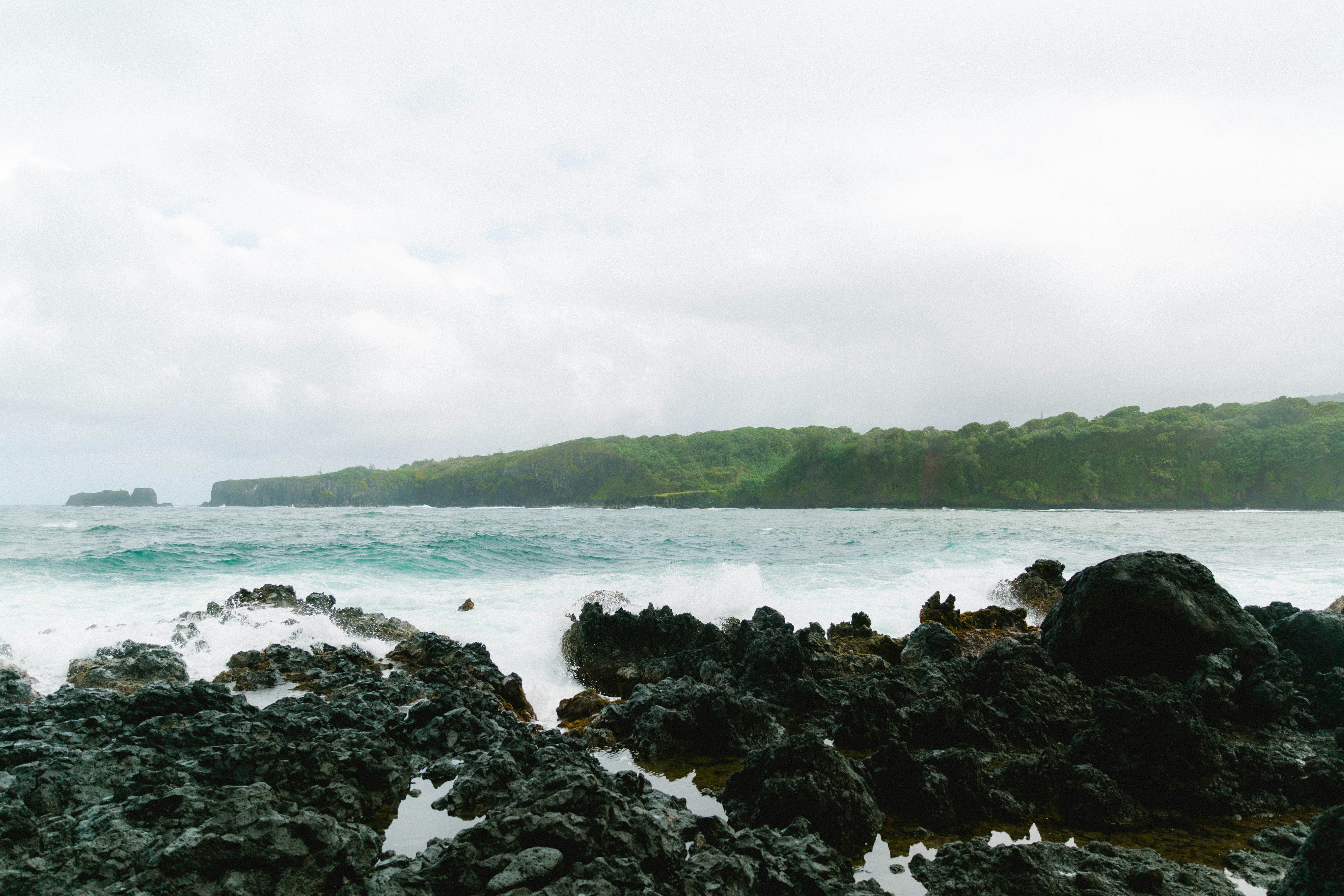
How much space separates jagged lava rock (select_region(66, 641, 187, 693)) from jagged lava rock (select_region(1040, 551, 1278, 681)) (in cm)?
1259

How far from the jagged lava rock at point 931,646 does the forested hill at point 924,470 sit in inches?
3129

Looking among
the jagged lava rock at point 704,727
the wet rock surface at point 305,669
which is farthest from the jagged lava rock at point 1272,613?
the wet rock surface at point 305,669

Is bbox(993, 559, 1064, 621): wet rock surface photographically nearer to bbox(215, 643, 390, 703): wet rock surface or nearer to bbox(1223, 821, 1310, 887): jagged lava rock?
bbox(1223, 821, 1310, 887): jagged lava rock

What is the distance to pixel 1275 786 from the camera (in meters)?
5.88

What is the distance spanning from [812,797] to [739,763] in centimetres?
197

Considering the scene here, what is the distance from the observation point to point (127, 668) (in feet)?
31.1

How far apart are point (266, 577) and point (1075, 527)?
40.3 meters

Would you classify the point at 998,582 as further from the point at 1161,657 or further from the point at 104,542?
the point at 104,542

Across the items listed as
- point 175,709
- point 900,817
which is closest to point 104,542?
point 175,709

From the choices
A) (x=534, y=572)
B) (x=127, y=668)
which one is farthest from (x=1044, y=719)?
(x=534, y=572)

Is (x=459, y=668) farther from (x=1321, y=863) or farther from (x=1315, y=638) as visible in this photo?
(x=1315, y=638)

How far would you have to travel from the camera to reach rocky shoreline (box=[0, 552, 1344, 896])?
3.91 metres

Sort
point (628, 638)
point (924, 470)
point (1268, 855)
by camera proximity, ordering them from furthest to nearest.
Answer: point (924, 470) < point (628, 638) < point (1268, 855)

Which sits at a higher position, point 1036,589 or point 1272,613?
point 1272,613
